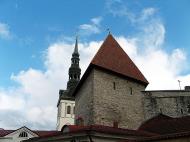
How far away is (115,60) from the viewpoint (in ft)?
77.3

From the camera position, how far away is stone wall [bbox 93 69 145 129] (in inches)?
802

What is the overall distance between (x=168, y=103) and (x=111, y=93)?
14.0 feet

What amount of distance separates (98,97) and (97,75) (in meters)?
1.60

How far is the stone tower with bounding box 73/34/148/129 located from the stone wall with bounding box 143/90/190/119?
0.58 m

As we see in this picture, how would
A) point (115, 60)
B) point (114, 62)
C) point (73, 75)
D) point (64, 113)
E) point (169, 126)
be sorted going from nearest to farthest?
point (169, 126) → point (114, 62) → point (115, 60) → point (64, 113) → point (73, 75)

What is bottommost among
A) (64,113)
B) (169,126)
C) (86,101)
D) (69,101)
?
(169,126)

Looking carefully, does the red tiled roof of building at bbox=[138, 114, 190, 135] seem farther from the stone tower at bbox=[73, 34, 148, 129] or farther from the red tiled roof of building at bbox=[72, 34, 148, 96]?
the red tiled roof of building at bbox=[72, 34, 148, 96]

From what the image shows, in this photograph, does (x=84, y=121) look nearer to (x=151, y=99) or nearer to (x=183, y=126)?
(x=151, y=99)

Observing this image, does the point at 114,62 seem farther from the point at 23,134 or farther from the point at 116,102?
the point at 23,134

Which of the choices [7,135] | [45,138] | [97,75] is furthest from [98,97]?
[7,135]

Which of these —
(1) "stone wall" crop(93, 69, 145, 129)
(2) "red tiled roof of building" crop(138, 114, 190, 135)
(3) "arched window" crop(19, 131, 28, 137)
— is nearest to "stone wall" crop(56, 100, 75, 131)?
(3) "arched window" crop(19, 131, 28, 137)

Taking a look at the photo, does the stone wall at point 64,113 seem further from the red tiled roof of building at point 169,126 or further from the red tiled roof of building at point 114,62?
the red tiled roof of building at point 169,126

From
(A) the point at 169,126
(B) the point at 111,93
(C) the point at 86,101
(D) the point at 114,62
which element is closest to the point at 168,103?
(A) the point at 169,126

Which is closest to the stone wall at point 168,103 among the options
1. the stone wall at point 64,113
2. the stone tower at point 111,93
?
the stone tower at point 111,93
